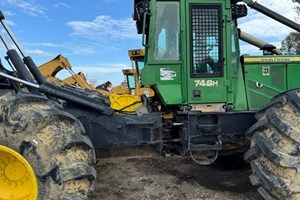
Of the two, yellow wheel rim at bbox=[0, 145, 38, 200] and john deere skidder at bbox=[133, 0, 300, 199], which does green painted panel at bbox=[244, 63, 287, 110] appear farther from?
yellow wheel rim at bbox=[0, 145, 38, 200]

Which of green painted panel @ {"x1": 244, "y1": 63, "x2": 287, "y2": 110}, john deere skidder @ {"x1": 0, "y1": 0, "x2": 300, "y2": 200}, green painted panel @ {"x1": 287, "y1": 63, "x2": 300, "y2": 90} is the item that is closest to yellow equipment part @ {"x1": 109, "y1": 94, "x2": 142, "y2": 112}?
john deere skidder @ {"x1": 0, "y1": 0, "x2": 300, "y2": 200}

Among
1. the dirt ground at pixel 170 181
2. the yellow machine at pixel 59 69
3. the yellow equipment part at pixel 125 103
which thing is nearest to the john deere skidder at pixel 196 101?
the yellow equipment part at pixel 125 103

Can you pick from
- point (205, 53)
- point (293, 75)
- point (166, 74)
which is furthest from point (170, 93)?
point (293, 75)

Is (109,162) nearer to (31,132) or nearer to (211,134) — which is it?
(211,134)

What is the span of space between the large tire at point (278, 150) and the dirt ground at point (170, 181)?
148cm

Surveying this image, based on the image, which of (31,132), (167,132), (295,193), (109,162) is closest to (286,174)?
(295,193)

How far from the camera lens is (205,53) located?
190 inches

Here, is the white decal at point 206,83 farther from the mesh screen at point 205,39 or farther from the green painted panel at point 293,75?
the green painted panel at point 293,75

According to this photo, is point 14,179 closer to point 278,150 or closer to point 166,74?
point 166,74

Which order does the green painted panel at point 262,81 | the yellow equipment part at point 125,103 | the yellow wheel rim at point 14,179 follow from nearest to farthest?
the yellow wheel rim at point 14,179 < the green painted panel at point 262,81 < the yellow equipment part at point 125,103

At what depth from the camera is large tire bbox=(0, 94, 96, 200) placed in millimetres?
3578

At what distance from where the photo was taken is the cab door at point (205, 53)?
4789 millimetres

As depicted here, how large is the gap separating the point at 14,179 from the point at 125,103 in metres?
2.52

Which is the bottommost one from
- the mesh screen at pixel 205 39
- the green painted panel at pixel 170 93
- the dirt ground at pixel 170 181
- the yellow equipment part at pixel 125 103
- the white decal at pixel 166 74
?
the dirt ground at pixel 170 181
